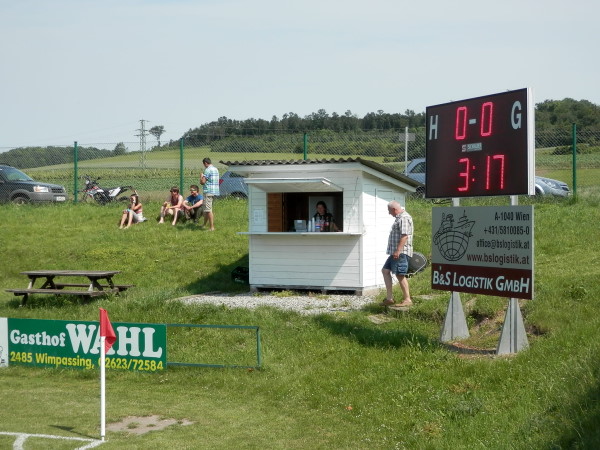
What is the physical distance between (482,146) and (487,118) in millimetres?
389

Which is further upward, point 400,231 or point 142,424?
point 400,231

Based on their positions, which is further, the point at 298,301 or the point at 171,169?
the point at 171,169

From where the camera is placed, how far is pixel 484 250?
12875mm

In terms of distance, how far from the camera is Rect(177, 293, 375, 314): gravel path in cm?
1622

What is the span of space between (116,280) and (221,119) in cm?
3223

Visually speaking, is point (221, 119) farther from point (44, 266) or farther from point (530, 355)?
point (530, 355)

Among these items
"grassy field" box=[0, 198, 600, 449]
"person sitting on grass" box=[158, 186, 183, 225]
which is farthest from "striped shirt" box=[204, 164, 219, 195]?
"grassy field" box=[0, 198, 600, 449]

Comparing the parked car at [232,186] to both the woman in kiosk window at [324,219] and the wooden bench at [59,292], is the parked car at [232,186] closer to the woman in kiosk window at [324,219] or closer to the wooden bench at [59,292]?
the woman in kiosk window at [324,219]

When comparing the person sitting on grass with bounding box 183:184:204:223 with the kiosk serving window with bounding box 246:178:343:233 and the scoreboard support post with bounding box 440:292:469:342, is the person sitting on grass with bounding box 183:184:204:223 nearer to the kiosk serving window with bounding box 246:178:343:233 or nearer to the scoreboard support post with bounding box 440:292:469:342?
the kiosk serving window with bounding box 246:178:343:233

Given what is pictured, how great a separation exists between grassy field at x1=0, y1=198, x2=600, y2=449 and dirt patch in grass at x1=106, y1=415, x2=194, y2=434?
0.18 meters

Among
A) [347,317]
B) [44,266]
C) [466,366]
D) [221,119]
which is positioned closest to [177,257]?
[44,266]

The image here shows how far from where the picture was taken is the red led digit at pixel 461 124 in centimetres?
1294

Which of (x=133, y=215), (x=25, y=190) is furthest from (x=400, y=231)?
(x=25, y=190)

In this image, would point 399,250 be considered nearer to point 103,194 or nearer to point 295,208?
point 295,208
